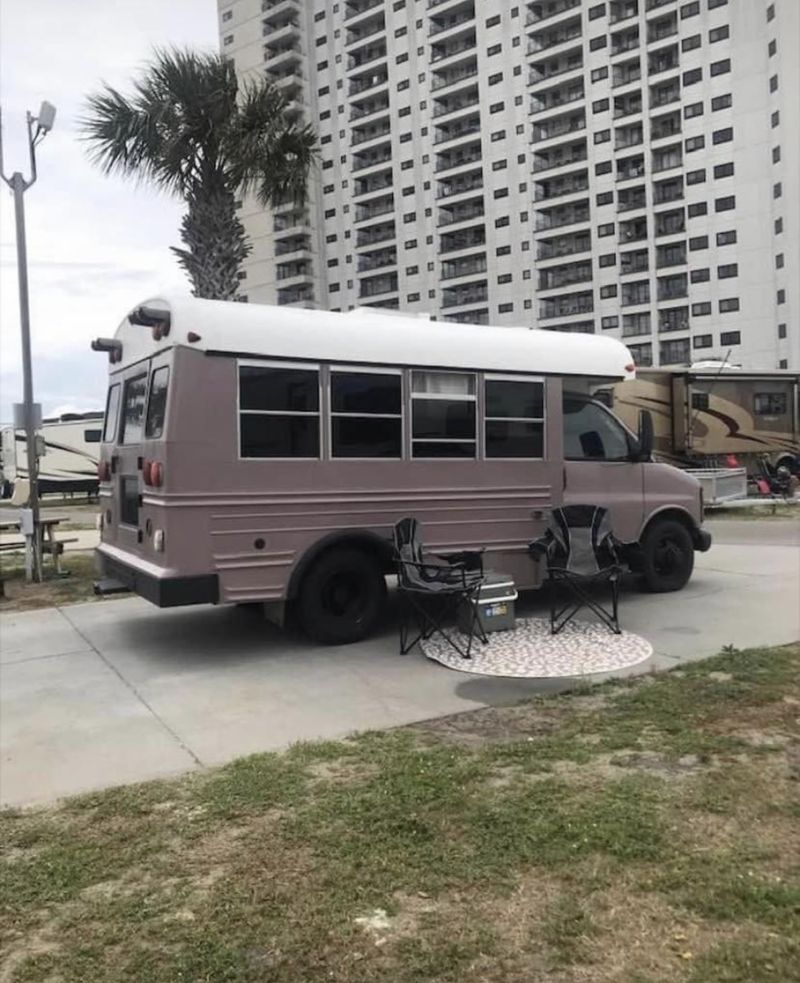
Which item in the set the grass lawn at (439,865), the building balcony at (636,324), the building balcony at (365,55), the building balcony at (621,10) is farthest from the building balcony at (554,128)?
the grass lawn at (439,865)

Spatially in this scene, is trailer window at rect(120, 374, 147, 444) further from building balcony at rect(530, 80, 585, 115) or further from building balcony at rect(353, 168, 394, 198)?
building balcony at rect(353, 168, 394, 198)

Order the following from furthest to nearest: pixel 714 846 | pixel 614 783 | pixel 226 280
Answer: pixel 226 280
pixel 614 783
pixel 714 846

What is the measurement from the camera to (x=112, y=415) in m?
8.12

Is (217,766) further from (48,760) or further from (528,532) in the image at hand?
(528,532)

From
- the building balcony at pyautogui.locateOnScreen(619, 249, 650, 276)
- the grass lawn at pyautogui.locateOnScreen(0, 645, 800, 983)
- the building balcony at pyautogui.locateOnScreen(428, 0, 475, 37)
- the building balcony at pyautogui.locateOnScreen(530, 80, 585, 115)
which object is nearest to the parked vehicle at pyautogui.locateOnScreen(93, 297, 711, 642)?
the grass lawn at pyautogui.locateOnScreen(0, 645, 800, 983)

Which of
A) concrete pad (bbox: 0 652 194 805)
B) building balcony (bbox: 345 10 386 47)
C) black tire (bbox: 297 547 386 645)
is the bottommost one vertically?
concrete pad (bbox: 0 652 194 805)

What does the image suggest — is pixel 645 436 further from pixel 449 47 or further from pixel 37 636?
pixel 449 47

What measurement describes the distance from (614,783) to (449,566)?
3.24 metres

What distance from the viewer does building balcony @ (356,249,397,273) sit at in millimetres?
84375

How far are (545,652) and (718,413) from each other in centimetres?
1606

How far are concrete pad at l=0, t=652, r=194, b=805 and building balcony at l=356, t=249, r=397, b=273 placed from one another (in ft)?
267

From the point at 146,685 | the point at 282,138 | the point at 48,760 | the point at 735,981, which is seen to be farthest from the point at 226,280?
the point at 735,981

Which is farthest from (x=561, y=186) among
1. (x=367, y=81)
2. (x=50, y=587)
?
(x=50, y=587)

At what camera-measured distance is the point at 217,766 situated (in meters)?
4.46
